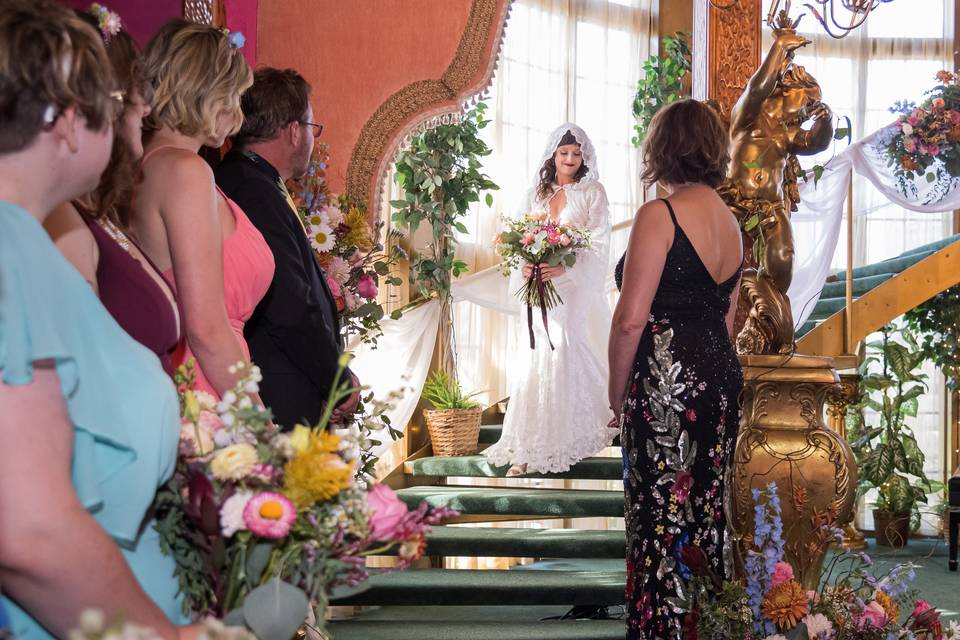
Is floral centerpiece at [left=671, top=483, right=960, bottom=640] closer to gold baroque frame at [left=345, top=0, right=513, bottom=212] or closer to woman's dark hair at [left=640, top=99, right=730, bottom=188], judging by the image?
woman's dark hair at [left=640, top=99, right=730, bottom=188]

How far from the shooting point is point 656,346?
3834mm

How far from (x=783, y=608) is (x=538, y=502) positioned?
305 centimetres

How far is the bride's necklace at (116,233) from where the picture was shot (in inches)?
77.7

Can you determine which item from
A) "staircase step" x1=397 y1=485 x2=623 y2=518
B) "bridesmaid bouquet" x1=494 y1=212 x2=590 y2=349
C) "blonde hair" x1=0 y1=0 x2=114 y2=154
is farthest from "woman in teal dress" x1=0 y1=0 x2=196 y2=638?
"bridesmaid bouquet" x1=494 y1=212 x2=590 y2=349

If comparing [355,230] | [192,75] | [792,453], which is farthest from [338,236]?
[792,453]

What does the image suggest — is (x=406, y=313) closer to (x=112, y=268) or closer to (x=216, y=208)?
(x=216, y=208)

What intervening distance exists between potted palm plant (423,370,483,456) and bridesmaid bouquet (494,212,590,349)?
719 millimetres

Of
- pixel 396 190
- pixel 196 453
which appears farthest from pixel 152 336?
pixel 396 190

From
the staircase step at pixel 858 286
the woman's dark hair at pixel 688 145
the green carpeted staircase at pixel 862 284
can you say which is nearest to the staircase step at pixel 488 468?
the green carpeted staircase at pixel 862 284

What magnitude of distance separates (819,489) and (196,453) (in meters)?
3.67

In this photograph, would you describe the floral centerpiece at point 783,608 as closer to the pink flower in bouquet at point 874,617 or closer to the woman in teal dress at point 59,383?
the pink flower in bouquet at point 874,617

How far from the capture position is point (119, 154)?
6.73 feet

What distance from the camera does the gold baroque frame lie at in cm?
464

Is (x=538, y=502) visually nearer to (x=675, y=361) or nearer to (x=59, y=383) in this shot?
(x=675, y=361)
